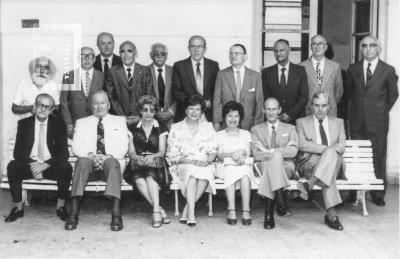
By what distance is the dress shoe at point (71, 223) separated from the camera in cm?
543

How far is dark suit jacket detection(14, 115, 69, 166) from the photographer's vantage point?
232 inches

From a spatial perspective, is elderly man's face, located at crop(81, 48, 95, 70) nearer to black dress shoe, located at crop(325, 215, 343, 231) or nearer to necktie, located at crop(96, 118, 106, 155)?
necktie, located at crop(96, 118, 106, 155)

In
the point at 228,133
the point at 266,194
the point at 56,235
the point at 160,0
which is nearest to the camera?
the point at 56,235

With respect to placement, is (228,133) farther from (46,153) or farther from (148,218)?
(46,153)

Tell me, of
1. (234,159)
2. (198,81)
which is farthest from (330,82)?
(234,159)

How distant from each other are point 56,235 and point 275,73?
9.87ft

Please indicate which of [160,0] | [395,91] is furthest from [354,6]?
[160,0]

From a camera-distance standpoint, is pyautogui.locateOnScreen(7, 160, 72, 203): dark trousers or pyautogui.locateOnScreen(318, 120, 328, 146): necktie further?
pyautogui.locateOnScreen(318, 120, 328, 146): necktie

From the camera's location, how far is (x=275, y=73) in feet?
21.6

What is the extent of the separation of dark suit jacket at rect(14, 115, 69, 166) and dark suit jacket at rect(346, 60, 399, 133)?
3.24 m

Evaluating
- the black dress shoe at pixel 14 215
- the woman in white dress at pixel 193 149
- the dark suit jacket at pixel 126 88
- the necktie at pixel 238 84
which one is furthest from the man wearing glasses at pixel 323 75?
the black dress shoe at pixel 14 215

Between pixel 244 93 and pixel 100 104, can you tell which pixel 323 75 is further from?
pixel 100 104

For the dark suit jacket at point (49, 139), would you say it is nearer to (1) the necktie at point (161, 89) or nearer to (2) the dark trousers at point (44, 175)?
(2) the dark trousers at point (44, 175)

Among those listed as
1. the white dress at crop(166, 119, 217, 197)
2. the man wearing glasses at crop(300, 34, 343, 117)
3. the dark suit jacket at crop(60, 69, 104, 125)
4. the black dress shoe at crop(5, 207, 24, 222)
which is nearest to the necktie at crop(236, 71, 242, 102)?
the white dress at crop(166, 119, 217, 197)
